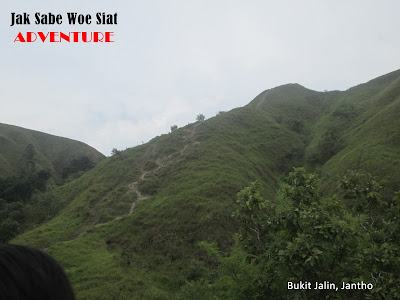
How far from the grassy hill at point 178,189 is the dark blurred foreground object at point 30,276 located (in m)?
14.8

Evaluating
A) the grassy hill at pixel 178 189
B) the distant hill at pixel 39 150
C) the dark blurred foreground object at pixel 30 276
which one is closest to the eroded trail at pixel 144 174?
the grassy hill at pixel 178 189

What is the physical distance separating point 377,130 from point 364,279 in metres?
35.7

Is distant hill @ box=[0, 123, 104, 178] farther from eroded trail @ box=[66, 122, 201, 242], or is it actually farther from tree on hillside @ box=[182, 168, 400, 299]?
tree on hillside @ box=[182, 168, 400, 299]

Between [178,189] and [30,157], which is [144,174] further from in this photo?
[30,157]


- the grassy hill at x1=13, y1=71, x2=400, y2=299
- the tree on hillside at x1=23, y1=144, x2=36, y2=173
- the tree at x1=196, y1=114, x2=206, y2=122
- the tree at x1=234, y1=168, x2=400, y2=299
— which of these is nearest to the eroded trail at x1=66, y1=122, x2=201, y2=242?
the grassy hill at x1=13, y1=71, x2=400, y2=299

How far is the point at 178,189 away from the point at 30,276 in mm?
28542

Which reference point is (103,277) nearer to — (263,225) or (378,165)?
(263,225)

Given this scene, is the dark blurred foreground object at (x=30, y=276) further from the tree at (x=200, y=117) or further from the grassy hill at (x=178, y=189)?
the tree at (x=200, y=117)

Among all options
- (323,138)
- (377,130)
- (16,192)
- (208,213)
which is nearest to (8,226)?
(208,213)

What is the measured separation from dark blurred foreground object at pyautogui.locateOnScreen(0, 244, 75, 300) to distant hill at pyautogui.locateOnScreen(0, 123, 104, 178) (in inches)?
3144

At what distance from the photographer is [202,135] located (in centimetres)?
4844

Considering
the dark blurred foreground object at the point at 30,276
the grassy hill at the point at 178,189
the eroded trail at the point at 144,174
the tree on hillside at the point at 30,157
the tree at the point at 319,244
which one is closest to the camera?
the dark blurred foreground object at the point at 30,276

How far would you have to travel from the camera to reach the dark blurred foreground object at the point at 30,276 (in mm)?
1295

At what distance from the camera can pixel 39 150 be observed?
294 feet
